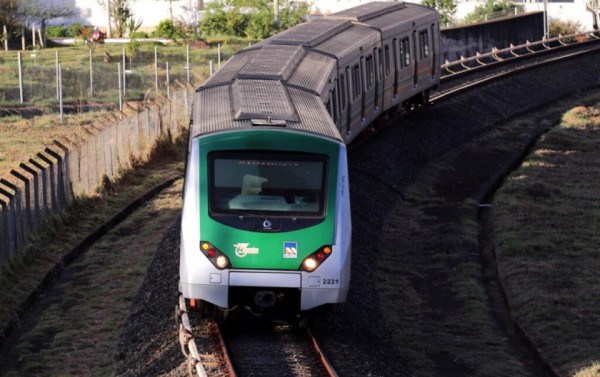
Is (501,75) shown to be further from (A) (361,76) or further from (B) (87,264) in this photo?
(B) (87,264)

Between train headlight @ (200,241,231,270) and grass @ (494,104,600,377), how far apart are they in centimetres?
495

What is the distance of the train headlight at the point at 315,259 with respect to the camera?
1495 cm

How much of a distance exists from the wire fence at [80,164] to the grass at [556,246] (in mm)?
8080

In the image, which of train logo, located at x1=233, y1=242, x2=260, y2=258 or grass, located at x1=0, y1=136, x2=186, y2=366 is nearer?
train logo, located at x1=233, y1=242, x2=260, y2=258

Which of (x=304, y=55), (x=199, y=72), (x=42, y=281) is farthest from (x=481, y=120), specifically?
(x=42, y=281)

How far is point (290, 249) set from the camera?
14.9 m

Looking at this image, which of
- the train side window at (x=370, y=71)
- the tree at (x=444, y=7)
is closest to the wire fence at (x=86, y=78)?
the train side window at (x=370, y=71)

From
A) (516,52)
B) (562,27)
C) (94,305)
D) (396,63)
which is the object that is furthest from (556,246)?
(562,27)

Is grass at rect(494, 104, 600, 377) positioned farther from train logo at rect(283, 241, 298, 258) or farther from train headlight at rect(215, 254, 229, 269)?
train headlight at rect(215, 254, 229, 269)

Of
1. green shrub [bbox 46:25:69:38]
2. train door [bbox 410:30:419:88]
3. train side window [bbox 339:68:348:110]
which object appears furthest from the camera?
green shrub [bbox 46:25:69:38]

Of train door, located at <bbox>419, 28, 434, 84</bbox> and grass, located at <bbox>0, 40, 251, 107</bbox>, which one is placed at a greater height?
train door, located at <bbox>419, 28, 434, 84</bbox>

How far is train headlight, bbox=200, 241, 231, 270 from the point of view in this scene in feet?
48.7

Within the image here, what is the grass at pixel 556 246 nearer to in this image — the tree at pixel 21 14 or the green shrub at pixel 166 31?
the tree at pixel 21 14

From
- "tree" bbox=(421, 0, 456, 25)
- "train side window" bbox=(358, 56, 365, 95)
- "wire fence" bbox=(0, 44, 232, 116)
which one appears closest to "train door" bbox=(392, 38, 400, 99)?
"train side window" bbox=(358, 56, 365, 95)
